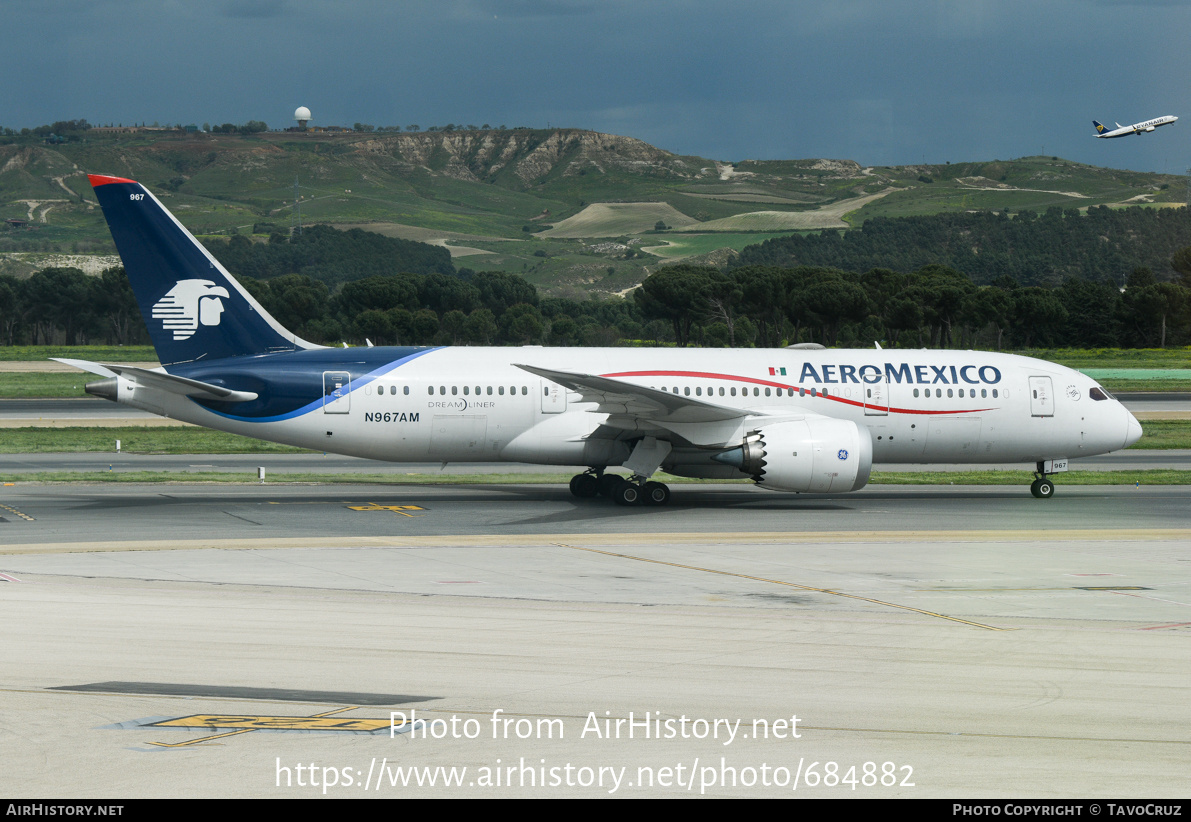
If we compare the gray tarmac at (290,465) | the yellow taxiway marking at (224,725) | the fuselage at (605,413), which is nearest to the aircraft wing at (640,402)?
the fuselage at (605,413)

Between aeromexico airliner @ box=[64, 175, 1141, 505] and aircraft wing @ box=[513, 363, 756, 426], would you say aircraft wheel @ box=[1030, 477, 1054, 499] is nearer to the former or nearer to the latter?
aeromexico airliner @ box=[64, 175, 1141, 505]

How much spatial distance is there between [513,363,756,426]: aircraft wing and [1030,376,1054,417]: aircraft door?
8471 mm

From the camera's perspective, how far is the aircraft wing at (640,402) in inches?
1075

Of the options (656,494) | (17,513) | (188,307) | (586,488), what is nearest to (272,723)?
(17,513)

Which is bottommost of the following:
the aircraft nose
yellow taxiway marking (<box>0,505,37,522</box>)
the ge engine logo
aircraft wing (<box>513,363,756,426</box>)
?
yellow taxiway marking (<box>0,505,37,522</box>)

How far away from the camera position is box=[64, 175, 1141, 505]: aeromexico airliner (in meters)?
28.3

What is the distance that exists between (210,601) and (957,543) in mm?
14502

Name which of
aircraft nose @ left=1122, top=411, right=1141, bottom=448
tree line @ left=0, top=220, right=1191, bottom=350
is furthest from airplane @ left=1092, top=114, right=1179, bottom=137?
aircraft nose @ left=1122, top=411, right=1141, bottom=448

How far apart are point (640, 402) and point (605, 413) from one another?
1.55m

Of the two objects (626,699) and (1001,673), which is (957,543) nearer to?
(1001,673)

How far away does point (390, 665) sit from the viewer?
1257cm

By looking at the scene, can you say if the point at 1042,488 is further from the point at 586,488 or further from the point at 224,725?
the point at 224,725

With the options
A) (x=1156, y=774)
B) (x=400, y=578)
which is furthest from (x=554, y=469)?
(x=1156, y=774)

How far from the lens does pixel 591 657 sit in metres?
13.1
